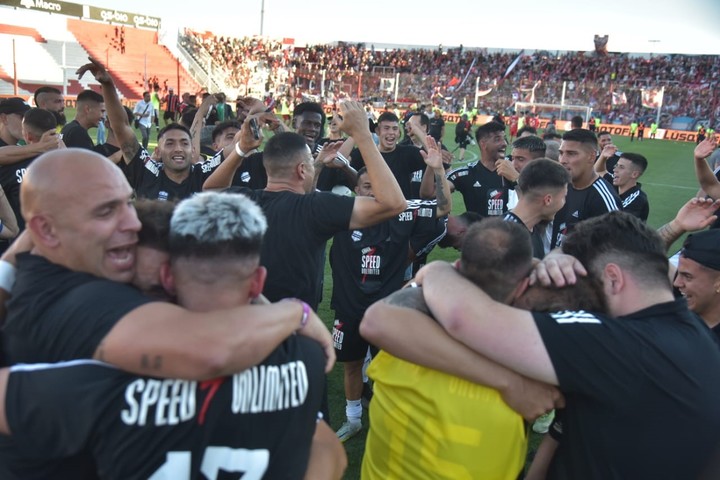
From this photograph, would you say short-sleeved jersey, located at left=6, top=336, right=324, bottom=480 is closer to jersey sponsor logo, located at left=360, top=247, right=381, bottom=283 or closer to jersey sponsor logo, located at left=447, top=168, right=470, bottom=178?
jersey sponsor logo, located at left=360, top=247, right=381, bottom=283

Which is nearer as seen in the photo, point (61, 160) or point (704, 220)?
point (61, 160)

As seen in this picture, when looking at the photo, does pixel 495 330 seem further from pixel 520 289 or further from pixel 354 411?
pixel 354 411

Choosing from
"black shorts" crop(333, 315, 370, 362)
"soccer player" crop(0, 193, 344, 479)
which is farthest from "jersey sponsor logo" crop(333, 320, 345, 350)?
"soccer player" crop(0, 193, 344, 479)

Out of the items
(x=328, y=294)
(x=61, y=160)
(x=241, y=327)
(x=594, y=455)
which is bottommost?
(x=328, y=294)

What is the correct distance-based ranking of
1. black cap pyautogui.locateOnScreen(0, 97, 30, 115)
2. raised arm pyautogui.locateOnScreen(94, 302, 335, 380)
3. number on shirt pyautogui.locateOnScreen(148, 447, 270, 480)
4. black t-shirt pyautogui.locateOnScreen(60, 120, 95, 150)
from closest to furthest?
raised arm pyautogui.locateOnScreen(94, 302, 335, 380)
number on shirt pyautogui.locateOnScreen(148, 447, 270, 480)
black cap pyautogui.locateOnScreen(0, 97, 30, 115)
black t-shirt pyautogui.locateOnScreen(60, 120, 95, 150)

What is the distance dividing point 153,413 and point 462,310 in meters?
1.05

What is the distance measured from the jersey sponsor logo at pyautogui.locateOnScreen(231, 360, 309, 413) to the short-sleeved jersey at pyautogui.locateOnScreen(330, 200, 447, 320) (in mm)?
2958

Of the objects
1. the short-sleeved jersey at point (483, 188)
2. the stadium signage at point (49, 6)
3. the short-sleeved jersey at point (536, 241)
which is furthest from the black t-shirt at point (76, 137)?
the stadium signage at point (49, 6)

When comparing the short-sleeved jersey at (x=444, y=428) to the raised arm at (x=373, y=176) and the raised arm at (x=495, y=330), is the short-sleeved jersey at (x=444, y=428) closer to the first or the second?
the raised arm at (x=495, y=330)

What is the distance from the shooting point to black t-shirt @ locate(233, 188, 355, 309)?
351 centimetres

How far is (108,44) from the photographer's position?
4544cm

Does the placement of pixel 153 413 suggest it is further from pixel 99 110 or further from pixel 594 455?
pixel 99 110

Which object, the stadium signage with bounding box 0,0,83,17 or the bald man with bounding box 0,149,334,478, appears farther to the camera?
the stadium signage with bounding box 0,0,83,17

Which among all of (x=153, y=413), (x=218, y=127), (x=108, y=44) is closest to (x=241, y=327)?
(x=153, y=413)
